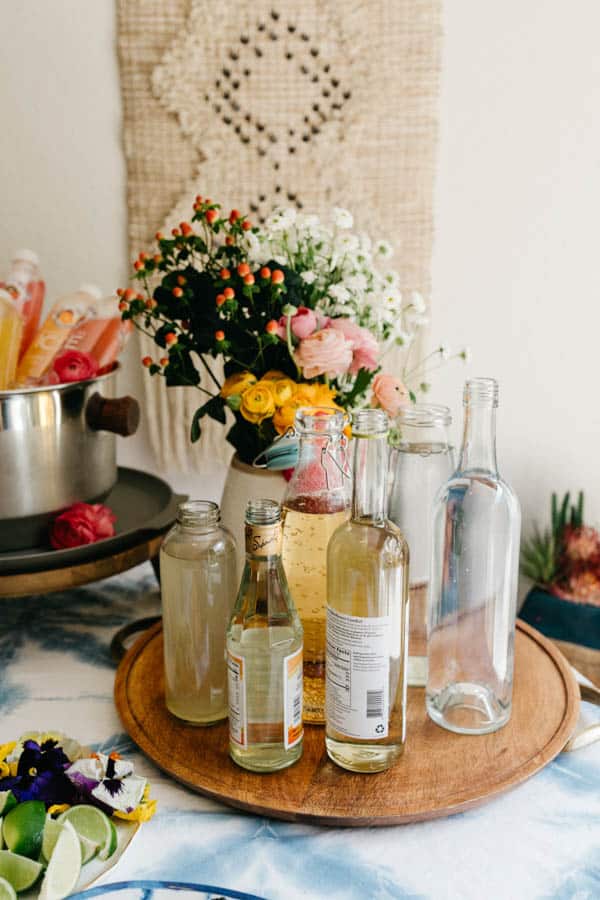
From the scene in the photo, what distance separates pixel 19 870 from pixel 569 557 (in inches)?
47.0

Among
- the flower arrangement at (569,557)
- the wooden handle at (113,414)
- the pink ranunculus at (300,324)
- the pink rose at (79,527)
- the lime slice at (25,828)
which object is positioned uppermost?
the pink ranunculus at (300,324)

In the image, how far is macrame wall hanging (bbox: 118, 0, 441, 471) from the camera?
1354mm

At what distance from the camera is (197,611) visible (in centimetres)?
82

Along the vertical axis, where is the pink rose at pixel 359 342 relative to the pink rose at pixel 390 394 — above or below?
above

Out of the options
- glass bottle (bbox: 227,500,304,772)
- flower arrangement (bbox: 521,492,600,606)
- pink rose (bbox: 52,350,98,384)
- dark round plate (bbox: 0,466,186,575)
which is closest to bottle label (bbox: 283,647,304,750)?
glass bottle (bbox: 227,500,304,772)

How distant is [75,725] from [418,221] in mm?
980

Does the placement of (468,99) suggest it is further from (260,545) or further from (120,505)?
(260,545)

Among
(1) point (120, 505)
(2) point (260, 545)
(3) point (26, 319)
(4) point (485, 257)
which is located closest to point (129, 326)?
(3) point (26, 319)

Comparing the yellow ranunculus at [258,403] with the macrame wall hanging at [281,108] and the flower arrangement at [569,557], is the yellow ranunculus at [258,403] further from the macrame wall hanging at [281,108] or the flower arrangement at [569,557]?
the flower arrangement at [569,557]

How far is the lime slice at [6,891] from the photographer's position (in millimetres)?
616

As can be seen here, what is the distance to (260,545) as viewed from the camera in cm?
71

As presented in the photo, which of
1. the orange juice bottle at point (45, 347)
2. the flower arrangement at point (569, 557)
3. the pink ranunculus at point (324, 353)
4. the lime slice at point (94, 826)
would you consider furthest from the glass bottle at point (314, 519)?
the flower arrangement at point (569, 557)

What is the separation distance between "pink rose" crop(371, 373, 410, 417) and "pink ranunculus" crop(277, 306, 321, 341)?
0.09 meters

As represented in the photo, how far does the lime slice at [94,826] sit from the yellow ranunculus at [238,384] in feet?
1.34
